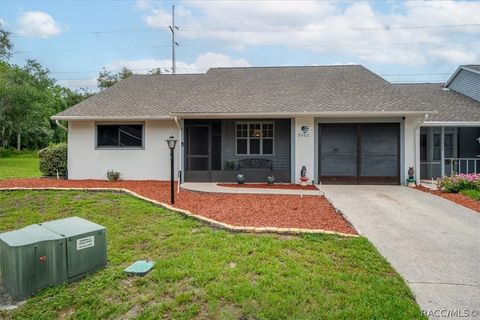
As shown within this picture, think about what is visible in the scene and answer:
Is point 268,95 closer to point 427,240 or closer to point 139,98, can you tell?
point 139,98

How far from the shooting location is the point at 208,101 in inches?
480

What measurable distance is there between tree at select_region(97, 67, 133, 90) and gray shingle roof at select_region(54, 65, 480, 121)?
1856 cm

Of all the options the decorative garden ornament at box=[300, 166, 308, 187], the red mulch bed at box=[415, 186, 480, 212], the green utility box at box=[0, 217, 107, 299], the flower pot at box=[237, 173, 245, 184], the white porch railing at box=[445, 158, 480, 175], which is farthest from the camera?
the white porch railing at box=[445, 158, 480, 175]

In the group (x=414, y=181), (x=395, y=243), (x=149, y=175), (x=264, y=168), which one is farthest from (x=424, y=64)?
(x=395, y=243)

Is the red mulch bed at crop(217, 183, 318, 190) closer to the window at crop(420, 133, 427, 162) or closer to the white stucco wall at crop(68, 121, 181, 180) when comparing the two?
the white stucco wall at crop(68, 121, 181, 180)

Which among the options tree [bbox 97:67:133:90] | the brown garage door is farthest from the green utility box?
tree [bbox 97:67:133:90]

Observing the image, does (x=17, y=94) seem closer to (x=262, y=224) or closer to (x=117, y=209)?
(x=117, y=209)

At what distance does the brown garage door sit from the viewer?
11.5 m

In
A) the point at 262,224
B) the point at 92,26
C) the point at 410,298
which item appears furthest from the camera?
the point at 92,26

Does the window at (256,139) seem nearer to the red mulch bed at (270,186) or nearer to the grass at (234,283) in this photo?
the red mulch bed at (270,186)

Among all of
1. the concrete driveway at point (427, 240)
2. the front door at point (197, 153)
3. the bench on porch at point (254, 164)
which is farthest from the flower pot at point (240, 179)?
the concrete driveway at point (427, 240)

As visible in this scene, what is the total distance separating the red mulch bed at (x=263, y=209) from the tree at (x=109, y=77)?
26.9 metres

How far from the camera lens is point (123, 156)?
12586 millimetres

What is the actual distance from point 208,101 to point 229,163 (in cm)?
247
